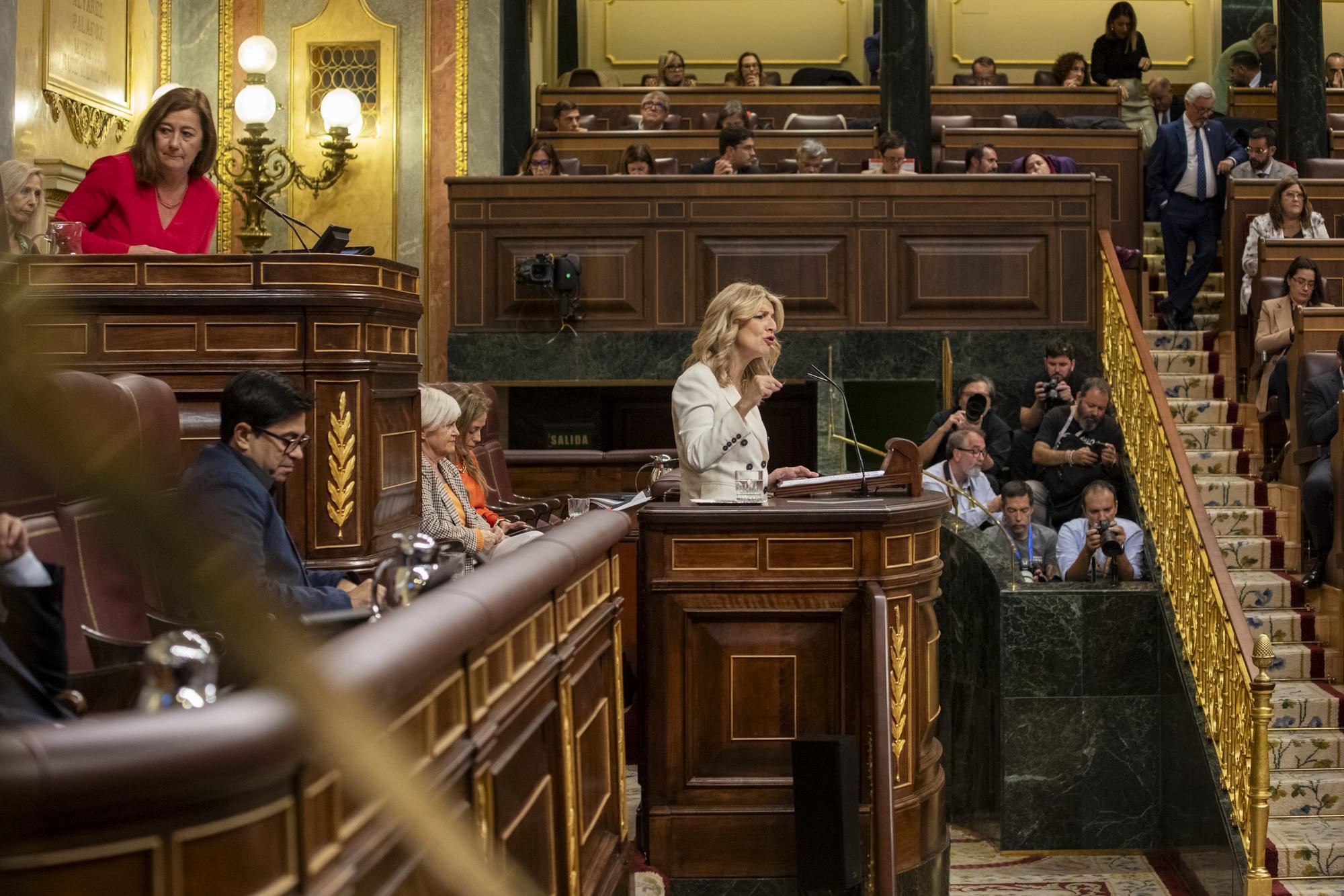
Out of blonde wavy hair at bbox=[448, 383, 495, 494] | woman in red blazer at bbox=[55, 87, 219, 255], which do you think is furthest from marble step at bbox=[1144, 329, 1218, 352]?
woman in red blazer at bbox=[55, 87, 219, 255]

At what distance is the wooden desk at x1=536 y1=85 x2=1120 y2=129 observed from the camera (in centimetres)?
1112

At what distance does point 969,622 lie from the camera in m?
6.45

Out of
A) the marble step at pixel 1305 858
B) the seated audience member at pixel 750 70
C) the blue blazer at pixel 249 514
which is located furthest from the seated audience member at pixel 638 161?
the blue blazer at pixel 249 514

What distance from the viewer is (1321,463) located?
20.9 ft

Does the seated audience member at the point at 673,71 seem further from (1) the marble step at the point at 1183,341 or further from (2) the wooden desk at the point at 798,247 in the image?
(1) the marble step at the point at 1183,341

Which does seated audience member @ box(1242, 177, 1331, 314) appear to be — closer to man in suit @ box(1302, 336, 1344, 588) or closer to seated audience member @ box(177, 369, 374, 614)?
man in suit @ box(1302, 336, 1344, 588)

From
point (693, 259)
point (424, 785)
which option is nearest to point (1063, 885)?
point (693, 259)

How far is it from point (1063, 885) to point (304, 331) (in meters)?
3.53

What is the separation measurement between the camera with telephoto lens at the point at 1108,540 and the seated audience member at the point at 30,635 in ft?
17.0

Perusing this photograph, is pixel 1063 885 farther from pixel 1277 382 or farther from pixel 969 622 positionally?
pixel 1277 382

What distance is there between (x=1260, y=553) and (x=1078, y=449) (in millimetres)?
953

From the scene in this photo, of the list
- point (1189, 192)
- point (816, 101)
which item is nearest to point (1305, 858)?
point (1189, 192)

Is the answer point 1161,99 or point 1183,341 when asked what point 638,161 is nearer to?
point 1183,341

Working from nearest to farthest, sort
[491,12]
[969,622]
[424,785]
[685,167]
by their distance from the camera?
[424,785] < [969,622] < [685,167] < [491,12]
